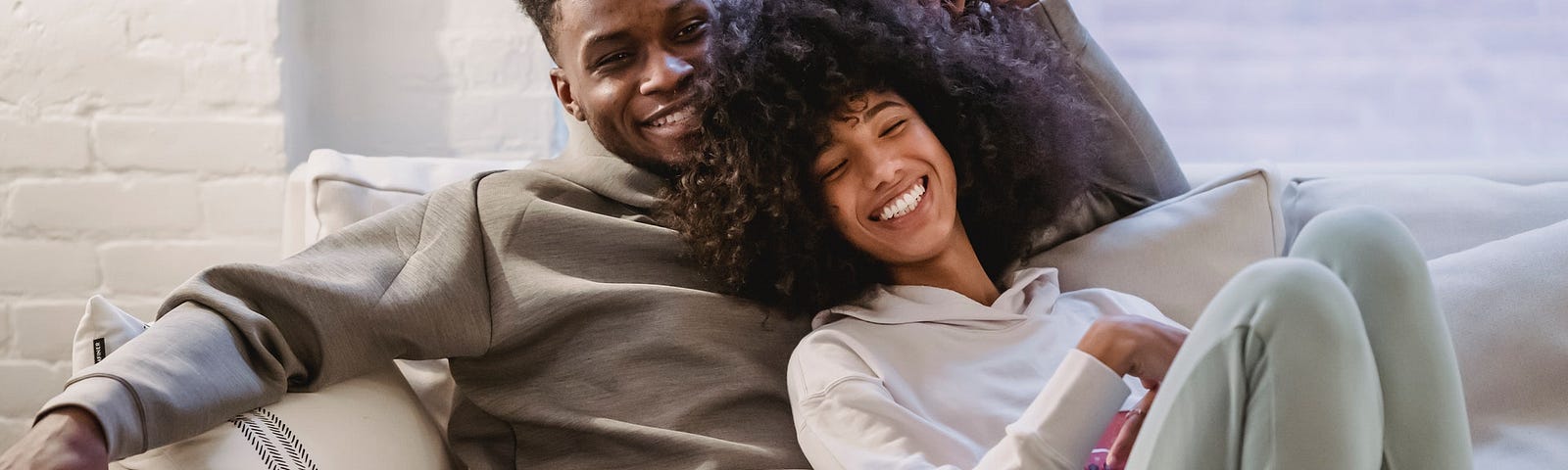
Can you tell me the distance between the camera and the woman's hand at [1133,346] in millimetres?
1046

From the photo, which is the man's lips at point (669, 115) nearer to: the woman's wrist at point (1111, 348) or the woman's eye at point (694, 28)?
the woman's eye at point (694, 28)

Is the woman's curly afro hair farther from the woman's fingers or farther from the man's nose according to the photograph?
the woman's fingers

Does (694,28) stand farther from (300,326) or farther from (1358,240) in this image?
(1358,240)

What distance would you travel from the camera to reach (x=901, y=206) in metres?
→ 1.28

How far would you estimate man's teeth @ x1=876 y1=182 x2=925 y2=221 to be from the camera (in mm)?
1280

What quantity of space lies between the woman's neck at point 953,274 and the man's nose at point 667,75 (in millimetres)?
319

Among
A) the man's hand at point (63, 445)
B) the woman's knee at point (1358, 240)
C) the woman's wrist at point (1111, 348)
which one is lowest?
the man's hand at point (63, 445)

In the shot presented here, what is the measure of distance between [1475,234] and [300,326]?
130 cm

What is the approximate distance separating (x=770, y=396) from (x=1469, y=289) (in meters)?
0.77

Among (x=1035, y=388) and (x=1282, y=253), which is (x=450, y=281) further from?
(x=1282, y=253)

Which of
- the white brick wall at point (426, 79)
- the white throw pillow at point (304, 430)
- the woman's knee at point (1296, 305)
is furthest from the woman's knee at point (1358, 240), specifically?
the white brick wall at point (426, 79)

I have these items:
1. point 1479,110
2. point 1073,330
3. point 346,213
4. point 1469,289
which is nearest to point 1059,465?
point 1073,330

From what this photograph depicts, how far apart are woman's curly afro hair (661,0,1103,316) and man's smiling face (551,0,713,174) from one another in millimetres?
56

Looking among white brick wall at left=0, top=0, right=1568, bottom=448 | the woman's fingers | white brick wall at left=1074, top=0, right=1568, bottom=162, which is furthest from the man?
white brick wall at left=1074, top=0, right=1568, bottom=162
